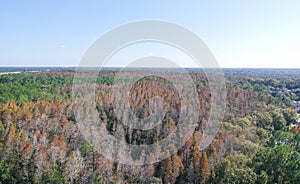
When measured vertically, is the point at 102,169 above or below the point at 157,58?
below

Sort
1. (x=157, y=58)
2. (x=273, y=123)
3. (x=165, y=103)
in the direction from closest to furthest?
(x=157, y=58), (x=165, y=103), (x=273, y=123)

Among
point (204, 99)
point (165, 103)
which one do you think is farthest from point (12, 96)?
point (204, 99)

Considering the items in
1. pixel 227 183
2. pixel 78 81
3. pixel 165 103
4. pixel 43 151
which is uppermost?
pixel 78 81

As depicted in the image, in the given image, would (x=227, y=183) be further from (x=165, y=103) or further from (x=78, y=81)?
(x=78, y=81)

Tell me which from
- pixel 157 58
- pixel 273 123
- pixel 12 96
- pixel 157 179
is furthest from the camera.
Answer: pixel 12 96

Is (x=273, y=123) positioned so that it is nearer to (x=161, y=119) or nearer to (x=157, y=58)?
(x=161, y=119)

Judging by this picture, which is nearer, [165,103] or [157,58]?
[157,58]

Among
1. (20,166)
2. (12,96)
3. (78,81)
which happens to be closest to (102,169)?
(20,166)

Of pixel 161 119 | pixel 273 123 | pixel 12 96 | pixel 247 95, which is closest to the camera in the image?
pixel 161 119

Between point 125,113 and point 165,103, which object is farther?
point 165,103
